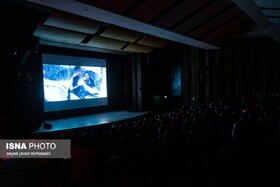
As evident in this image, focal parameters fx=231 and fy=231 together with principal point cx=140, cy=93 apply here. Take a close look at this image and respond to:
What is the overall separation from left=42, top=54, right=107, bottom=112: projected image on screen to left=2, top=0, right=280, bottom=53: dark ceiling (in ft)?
3.67

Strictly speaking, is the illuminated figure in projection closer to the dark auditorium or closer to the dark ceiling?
the dark auditorium

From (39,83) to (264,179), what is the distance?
378 inches

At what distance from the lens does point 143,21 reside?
816 centimetres

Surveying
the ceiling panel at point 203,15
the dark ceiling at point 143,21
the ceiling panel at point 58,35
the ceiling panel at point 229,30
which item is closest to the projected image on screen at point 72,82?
the dark ceiling at point 143,21

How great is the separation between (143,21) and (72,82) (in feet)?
19.2

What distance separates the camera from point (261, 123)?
11.9ft

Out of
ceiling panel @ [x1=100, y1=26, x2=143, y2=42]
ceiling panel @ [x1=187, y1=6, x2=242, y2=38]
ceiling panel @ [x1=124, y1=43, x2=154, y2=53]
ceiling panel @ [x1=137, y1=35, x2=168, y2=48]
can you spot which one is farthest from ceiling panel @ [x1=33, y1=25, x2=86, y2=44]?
ceiling panel @ [x1=187, y1=6, x2=242, y2=38]

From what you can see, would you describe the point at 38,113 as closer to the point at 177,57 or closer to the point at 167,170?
the point at 167,170

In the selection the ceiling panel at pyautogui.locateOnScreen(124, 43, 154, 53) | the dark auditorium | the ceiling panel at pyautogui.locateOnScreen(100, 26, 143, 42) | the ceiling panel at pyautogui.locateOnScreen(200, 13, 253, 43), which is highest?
the ceiling panel at pyautogui.locateOnScreen(200, 13, 253, 43)

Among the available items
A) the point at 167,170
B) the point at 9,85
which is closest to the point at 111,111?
the point at 9,85

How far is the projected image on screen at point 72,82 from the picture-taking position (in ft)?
37.3

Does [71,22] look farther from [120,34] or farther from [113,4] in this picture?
[113,4]

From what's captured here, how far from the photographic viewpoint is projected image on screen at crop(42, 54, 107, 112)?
37.3ft

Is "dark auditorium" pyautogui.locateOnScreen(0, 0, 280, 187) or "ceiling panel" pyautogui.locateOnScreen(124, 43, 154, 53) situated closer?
"dark auditorium" pyautogui.locateOnScreen(0, 0, 280, 187)
